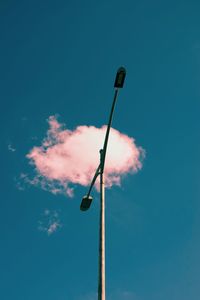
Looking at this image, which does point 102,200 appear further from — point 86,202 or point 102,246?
point 86,202

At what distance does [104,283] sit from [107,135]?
14.7 feet

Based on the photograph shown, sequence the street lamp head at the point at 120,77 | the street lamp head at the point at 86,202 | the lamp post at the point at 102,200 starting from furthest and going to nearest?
the street lamp head at the point at 86,202 → the street lamp head at the point at 120,77 → the lamp post at the point at 102,200

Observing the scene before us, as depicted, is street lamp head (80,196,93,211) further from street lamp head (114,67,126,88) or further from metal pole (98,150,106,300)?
street lamp head (114,67,126,88)

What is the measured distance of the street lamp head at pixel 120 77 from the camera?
11102 mm

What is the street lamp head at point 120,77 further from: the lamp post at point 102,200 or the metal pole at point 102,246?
the metal pole at point 102,246

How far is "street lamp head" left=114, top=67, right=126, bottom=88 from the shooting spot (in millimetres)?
11102

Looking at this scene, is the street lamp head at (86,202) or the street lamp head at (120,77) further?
the street lamp head at (86,202)

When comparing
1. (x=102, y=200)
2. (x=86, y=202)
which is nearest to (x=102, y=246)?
Result: (x=102, y=200)

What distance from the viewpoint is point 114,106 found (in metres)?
11.4

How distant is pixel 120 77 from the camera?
11242 millimetres

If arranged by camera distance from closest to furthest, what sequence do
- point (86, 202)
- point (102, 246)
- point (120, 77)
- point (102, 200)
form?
point (102, 246) → point (102, 200) → point (120, 77) → point (86, 202)

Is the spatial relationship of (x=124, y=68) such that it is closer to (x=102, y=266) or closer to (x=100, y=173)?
(x=100, y=173)

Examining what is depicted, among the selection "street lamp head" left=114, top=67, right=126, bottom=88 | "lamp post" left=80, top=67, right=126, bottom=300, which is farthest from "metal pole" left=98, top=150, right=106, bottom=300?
"street lamp head" left=114, top=67, right=126, bottom=88

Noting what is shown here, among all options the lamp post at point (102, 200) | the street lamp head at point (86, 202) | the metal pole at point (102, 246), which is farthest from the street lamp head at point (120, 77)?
the street lamp head at point (86, 202)
